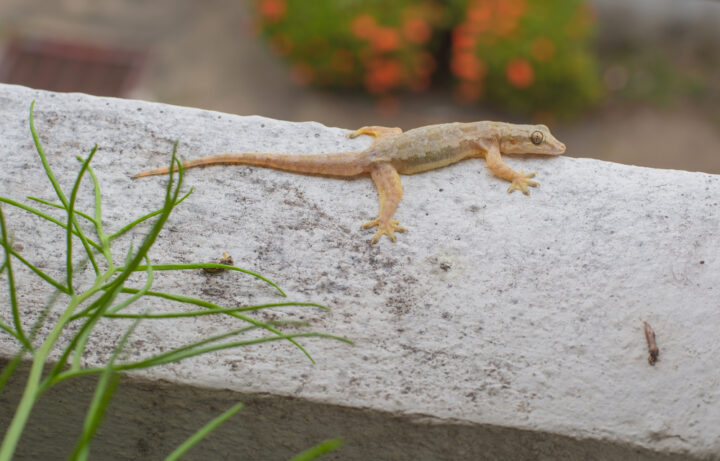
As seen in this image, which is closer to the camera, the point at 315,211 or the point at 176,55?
the point at 315,211

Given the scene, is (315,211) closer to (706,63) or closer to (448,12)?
(448,12)

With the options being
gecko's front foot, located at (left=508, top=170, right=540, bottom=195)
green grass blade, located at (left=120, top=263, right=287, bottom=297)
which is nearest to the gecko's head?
gecko's front foot, located at (left=508, top=170, right=540, bottom=195)

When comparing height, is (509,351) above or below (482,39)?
below

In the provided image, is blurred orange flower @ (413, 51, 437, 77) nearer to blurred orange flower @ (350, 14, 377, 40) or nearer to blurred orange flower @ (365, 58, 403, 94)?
blurred orange flower @ (365, 58, 403, 94)

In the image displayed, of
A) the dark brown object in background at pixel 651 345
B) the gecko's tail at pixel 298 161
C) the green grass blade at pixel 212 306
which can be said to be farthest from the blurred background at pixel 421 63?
the green grass blade at pixel 212 306

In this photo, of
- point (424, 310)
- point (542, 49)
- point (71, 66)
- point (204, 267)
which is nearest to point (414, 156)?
point (424, 310)

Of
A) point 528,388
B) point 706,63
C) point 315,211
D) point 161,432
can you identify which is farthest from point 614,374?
point 706,63

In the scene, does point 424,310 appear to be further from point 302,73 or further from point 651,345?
point 302,73
